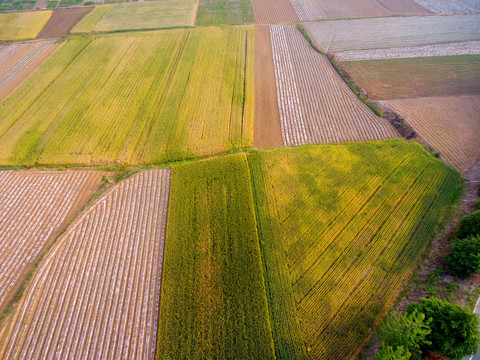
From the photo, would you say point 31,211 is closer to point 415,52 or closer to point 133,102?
point 133,102

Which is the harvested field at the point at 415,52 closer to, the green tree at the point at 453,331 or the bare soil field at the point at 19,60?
the green tree at the point at 453,331

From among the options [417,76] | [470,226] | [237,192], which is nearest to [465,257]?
[470,226]

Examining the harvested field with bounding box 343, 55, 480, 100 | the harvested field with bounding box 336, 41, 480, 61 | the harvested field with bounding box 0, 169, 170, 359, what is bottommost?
the harvested field with bounding box 0, 169, 170, 359

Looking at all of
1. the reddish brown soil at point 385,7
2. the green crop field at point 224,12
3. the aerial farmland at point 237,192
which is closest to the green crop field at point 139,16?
the green crop field at point 224,12

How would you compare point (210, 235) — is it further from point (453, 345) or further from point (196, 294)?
point (453, 345)

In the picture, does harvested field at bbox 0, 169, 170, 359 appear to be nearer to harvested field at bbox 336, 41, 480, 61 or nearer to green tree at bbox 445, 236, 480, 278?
green tree at bbox 445, 236, 480, 278

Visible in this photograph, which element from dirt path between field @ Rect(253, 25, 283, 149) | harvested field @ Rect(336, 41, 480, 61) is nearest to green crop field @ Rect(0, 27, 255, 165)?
dirt path between field @ Rect(253, 25, 283, 149)
